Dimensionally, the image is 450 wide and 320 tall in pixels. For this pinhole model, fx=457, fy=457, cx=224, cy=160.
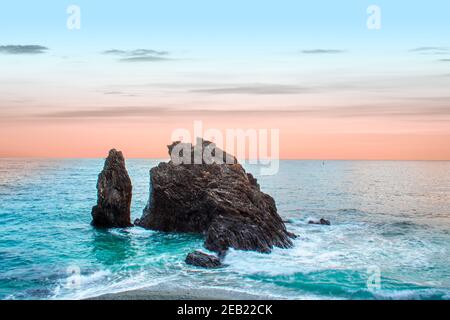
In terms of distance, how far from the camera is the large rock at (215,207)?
3675cm

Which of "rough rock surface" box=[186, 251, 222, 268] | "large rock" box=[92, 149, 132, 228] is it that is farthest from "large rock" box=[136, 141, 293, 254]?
"rough rock surface" box=[186, 251, 222, 268]

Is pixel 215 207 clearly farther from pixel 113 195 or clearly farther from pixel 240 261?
pixel 113 195

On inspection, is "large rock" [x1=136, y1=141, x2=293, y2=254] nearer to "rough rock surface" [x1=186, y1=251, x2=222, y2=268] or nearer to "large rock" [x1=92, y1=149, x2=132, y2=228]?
"large rock" [x1=92, y1=149, x2=132, y2=228]

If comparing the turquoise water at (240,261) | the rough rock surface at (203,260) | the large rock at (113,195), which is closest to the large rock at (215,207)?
the turquoise water at (240,261)

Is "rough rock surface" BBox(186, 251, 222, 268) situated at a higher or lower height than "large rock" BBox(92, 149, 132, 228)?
lower

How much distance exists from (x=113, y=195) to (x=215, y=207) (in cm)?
1350

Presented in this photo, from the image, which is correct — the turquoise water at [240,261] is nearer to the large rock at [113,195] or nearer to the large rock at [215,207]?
the large rock at [215,207]

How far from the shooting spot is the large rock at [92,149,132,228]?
158 feet

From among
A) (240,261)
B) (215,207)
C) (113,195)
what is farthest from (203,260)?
(113,195)

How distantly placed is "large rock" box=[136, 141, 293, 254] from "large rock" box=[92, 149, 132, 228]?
7.83ft

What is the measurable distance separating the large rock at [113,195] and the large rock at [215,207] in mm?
2386

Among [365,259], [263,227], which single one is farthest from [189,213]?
[365,259]

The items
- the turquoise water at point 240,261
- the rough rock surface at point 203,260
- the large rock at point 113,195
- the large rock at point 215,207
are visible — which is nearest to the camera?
the turquoise water at point 240,261
